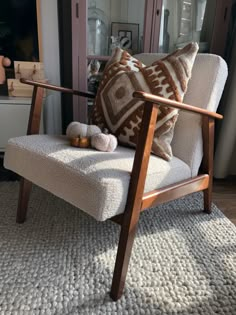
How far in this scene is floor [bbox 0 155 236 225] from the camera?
127 centimetres

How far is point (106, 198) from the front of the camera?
0.65 meters

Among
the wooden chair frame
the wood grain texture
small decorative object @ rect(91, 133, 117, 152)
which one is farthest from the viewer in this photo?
the wood grain texture

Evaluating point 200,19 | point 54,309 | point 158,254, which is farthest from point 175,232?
point 200,19

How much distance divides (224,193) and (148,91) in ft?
2.73

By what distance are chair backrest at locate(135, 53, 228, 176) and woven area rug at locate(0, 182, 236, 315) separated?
0.97ft

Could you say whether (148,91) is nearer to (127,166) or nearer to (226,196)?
(127,166)

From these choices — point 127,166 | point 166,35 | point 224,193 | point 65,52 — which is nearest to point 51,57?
point 65,52

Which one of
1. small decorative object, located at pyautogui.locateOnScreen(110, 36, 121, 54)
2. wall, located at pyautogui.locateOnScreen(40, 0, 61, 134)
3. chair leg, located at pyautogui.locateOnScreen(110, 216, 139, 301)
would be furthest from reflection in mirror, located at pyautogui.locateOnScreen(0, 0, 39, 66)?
chair leg, located at pyautogui.locateOnScreen(110, 216, 139, 301)

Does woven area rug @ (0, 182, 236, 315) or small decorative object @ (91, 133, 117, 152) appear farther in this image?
small decorative object @ (91, 133, 117, 152)

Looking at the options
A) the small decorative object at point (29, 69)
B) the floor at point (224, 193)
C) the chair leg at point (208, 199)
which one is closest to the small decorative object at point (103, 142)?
the chair leg at point (208, 199)

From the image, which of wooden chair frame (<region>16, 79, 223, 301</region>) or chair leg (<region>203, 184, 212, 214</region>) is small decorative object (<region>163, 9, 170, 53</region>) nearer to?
wooden chair frame (<region>16, 79, 223, 301</region>)

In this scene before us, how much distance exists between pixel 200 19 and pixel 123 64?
28.6 inches

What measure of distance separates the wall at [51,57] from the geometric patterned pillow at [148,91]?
65cm

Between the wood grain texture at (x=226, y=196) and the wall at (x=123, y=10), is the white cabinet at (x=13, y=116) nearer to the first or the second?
the wall at (x=123, y=10)
